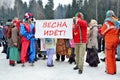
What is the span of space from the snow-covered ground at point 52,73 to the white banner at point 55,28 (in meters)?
1.02

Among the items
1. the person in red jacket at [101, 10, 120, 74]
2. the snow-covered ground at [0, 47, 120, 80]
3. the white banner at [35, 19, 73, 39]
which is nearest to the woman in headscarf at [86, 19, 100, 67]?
the snow-covered ground at [0, 47, 120, 80]

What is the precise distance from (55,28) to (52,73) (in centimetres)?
172

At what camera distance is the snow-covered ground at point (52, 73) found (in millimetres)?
9717

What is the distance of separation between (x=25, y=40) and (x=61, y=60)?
1.69 metres

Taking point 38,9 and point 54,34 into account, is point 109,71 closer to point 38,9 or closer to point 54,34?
point 54,34

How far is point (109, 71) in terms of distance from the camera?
397 inches

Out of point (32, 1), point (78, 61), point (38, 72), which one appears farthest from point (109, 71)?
point (32, 1)

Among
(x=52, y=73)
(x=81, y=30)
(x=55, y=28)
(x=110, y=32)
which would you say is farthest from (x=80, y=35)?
(x=55, y=28)

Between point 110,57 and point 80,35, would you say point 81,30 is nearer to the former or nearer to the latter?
point 80,35

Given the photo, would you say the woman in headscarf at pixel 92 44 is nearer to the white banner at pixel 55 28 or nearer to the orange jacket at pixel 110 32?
the white banner at pixel 55 28

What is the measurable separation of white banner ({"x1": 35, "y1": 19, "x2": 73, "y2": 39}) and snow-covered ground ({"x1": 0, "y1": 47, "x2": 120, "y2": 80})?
1017 millimetres

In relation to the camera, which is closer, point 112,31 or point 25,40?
point 112,31

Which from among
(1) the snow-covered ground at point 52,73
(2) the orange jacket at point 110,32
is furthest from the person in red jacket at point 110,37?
(1) the snow-covered ground at point 52,73

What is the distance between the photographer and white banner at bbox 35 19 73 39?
36.0ft
